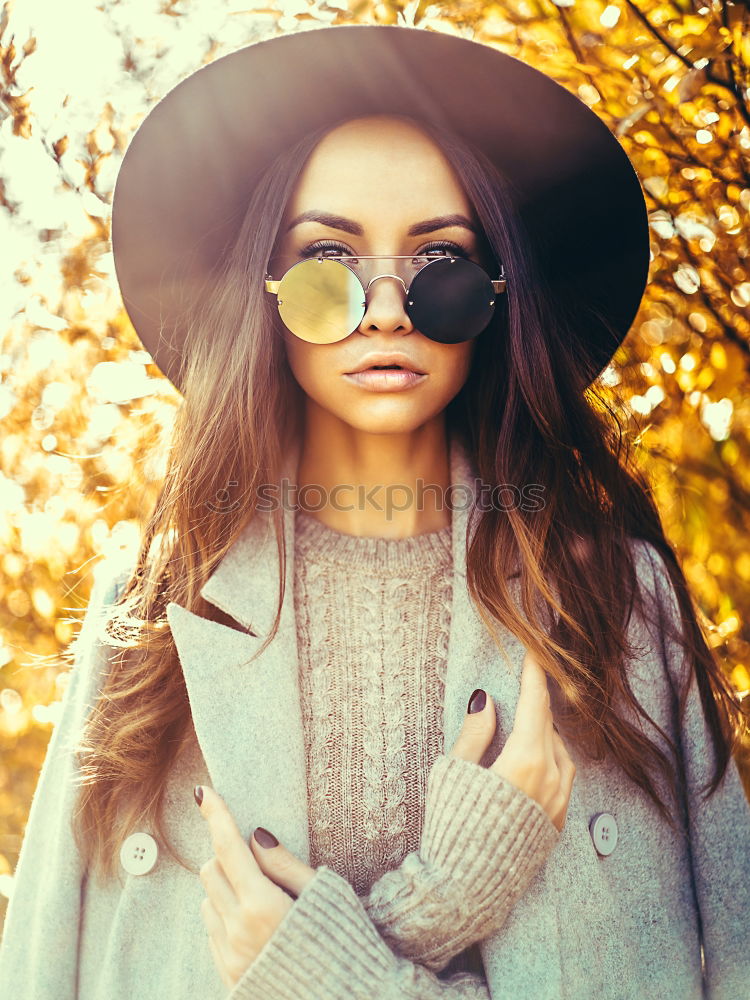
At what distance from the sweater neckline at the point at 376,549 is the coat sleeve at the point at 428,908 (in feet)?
1.53

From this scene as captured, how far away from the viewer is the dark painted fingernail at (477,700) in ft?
5.29

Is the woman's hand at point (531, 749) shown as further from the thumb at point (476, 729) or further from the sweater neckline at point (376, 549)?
the sweater neckline at point (376, 549)

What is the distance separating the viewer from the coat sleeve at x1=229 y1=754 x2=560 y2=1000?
1.43m

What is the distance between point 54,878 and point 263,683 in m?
0.57

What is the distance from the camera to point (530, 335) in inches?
70.7

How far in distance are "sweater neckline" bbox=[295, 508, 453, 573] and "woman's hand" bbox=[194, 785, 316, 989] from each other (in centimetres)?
55

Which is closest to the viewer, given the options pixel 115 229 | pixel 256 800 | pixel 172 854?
pixel 256 800

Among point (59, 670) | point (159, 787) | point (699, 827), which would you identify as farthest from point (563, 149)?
point (59, 670)

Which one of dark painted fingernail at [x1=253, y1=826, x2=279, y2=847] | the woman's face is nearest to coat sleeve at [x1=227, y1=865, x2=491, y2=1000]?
dark painted fingernail at [x1=253, y1=826, x2=279, y2=847]

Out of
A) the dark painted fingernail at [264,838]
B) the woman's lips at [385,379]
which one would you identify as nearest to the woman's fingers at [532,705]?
the dark painted fingernail at [264,838]

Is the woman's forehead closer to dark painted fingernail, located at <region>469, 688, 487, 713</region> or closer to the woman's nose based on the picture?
the woman's nose

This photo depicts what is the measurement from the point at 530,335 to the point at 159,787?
116cm

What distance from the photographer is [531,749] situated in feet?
4.96

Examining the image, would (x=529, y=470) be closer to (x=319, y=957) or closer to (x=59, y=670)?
(x=319, y=957)
